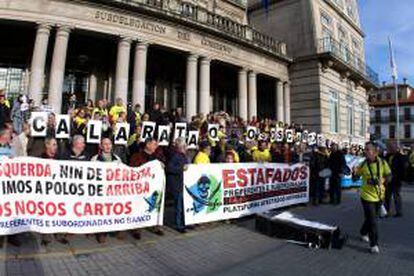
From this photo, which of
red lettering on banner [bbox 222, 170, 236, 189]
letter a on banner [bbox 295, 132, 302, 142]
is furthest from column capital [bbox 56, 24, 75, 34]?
letter a on banner [bbox 295, 132, 302, 142]

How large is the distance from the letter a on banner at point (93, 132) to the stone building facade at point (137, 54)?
25.0 feet

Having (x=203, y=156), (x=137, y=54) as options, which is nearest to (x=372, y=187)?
(x=203, y=156)

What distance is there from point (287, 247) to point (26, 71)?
1773cm

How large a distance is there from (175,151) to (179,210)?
1.35 metres

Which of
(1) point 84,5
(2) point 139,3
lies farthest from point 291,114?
(1) point 84,5

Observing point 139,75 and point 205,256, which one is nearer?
point 205,256

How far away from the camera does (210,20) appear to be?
71.7 feet

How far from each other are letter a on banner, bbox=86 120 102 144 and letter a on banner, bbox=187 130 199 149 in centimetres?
303

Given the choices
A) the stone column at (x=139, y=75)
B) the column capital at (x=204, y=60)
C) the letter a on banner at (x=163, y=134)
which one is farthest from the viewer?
the column capital at (x=204, y=60)

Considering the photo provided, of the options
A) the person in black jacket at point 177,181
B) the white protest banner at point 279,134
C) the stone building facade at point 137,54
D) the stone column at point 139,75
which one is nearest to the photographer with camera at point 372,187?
the person in black jacket at point 177,181

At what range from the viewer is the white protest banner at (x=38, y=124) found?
9234mm

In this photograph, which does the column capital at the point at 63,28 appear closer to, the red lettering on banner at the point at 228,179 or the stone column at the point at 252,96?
the red lettering on banner at the point at 228,179

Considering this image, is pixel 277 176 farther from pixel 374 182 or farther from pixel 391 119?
pixel 391 119

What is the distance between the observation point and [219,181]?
880cm
